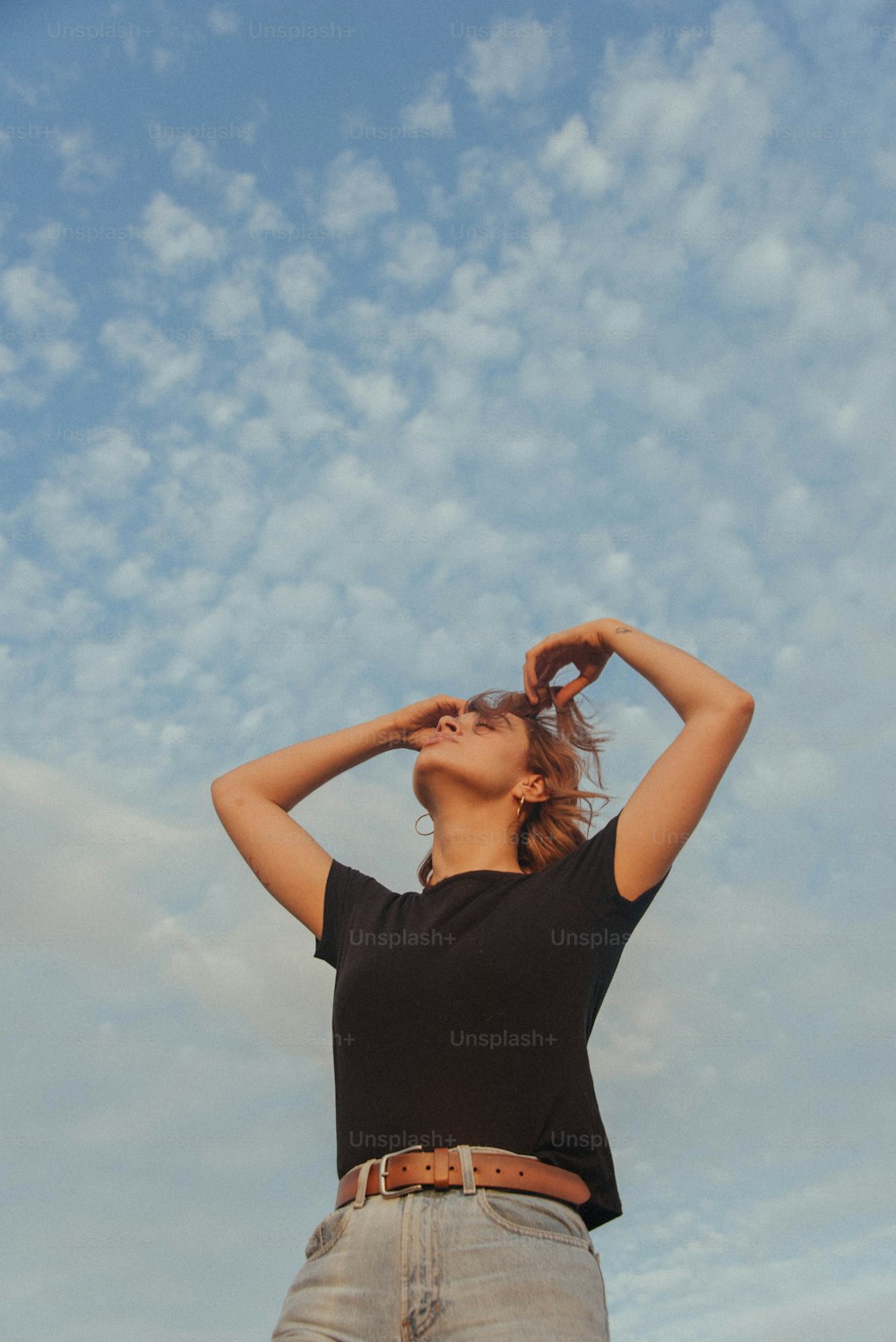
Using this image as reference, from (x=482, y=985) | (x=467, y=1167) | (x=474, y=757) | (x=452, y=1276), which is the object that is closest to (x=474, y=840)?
(x=474, y=757)

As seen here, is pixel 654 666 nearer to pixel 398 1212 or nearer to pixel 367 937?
pixel 367 937

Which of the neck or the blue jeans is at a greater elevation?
the neck

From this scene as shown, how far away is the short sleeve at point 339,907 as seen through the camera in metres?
3.89

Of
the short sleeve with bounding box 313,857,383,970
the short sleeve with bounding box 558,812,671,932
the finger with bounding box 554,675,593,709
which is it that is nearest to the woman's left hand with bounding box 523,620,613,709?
the finger with bounding box 554,675,593,709

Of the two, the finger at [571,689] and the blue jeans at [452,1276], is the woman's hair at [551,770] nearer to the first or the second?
the finger at [571,689]

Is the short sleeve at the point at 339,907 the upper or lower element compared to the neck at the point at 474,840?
lower

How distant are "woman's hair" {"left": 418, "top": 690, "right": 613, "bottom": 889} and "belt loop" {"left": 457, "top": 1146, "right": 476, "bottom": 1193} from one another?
1500 millimetres

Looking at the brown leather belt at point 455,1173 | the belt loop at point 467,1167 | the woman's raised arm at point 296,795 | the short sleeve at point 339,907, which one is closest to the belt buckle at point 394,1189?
the brown leather belt at point 455,1173

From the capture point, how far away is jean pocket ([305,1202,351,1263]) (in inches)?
117

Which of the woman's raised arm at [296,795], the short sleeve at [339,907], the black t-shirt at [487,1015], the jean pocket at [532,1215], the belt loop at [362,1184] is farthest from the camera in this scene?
the woman's raised arm at [296,795]

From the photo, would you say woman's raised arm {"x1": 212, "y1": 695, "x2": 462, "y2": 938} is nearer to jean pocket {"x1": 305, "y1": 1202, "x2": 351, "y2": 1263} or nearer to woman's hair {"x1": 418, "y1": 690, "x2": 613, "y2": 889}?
woman's hair {"x1": 418, "y1": 690, "x2": 613, "y2": 889}

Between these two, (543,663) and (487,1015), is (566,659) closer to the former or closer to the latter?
(543,663)

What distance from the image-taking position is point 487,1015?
10.8 ft

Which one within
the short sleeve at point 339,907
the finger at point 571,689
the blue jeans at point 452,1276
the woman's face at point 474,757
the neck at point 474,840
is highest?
the finger at point 571,689
